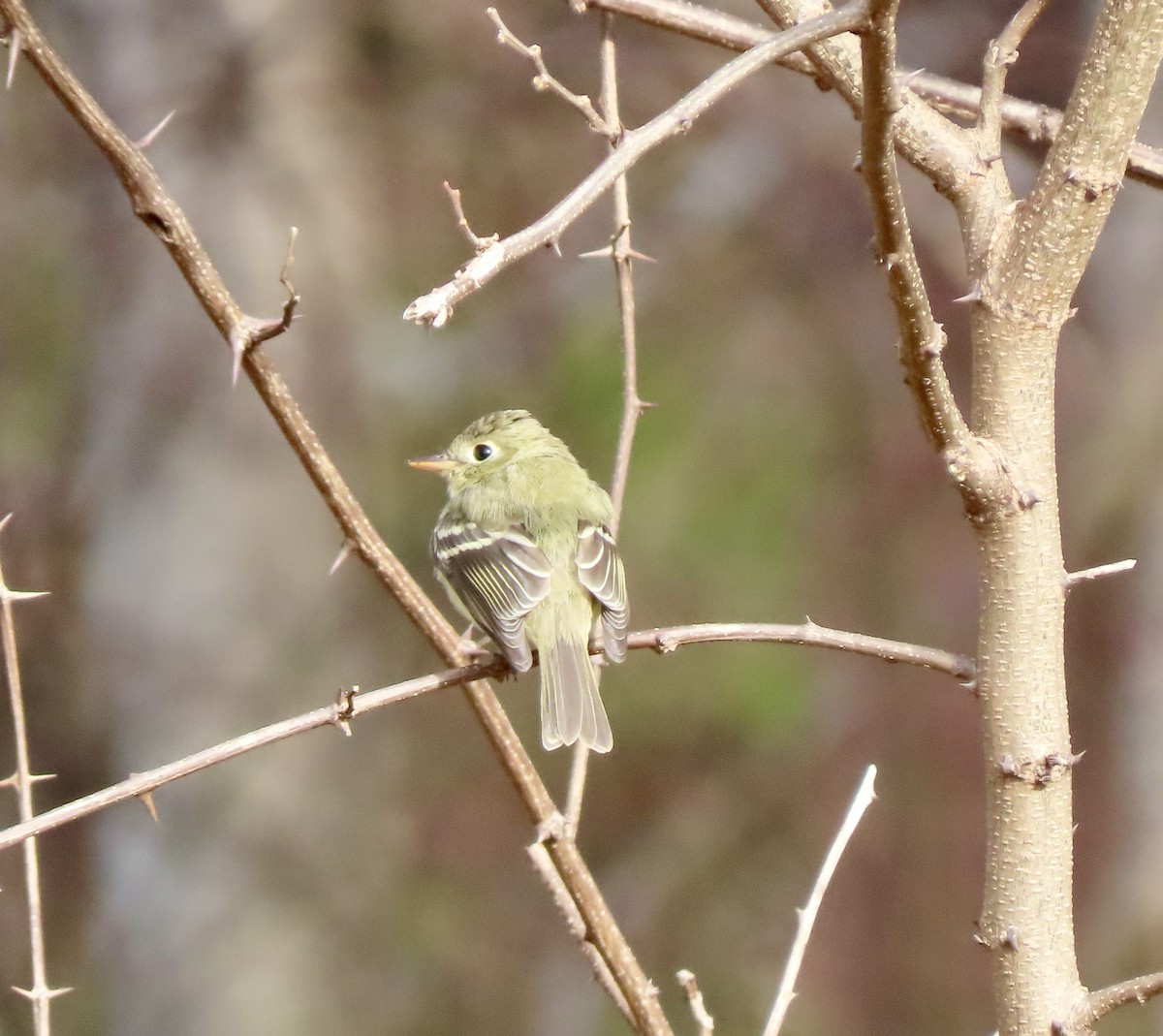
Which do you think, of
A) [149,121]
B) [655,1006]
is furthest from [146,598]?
[655,1006]

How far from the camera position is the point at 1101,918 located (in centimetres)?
461

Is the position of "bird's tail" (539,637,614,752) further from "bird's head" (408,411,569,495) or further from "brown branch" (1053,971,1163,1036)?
"brown branch" (1053,971,1163,1036)

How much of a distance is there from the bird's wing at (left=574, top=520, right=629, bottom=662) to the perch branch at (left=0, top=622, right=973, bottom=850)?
2.73ft

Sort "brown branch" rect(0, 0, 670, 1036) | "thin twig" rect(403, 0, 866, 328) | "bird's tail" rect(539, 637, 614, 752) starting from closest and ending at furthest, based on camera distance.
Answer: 1. "thin twig" rect(403, 0, 866, 328)
2. "brown branch" rect(0, 0, 670, 1036)
3. "bird's tail" rect(539, 637, 614, 752)

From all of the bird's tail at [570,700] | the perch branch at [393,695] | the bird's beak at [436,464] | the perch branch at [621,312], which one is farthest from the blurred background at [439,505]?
the perch branch at [393,695]

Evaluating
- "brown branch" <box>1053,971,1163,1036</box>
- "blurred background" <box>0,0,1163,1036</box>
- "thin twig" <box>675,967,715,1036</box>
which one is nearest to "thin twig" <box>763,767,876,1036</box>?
"thin twig" <box>675,967,715,1036</box>

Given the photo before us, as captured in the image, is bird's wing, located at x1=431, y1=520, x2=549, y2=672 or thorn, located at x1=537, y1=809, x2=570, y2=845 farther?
bird's wing, located at x1=431, y1=520, x2=549, y2=672

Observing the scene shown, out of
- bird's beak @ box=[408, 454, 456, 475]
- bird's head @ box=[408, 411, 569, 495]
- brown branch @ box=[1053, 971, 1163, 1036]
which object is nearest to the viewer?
brown branch @ box=[1053, 971, 1163, 1036]

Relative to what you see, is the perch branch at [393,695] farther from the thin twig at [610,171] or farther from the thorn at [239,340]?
the thin twig at [610,171]

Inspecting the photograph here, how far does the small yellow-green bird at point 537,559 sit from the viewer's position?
104 inches

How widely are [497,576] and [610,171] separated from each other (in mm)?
1804

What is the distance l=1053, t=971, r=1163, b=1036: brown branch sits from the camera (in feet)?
4.78

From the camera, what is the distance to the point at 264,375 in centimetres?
170

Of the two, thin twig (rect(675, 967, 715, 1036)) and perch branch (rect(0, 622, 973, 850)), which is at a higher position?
perch branch (rect(0, 622, 973, 850))
